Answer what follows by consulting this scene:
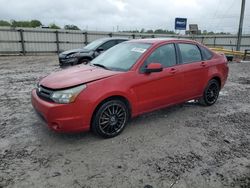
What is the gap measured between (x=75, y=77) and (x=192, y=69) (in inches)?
101

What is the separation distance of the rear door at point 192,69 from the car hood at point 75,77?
66.9 inches

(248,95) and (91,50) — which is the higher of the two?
(91,50)

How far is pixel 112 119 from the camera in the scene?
3.98 metres

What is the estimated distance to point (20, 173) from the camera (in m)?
3.03

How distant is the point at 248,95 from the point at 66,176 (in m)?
6.03

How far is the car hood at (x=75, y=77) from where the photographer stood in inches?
145

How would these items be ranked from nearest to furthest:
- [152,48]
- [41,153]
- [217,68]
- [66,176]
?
[66,176] < [41,153] < [152,48] < [217,68]

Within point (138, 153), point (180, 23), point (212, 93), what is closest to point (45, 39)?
point (180, 23)

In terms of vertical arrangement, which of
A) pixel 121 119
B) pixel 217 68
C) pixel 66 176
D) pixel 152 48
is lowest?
pixel 66 176

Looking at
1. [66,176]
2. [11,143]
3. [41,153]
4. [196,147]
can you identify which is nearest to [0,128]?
[11,143]

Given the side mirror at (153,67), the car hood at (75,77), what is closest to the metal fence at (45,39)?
the car hood at (75,77)

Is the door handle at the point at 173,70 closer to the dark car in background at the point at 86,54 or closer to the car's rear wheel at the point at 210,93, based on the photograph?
the car's rear wheel at the point at 210,93

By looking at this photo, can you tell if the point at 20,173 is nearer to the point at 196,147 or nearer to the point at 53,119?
the point at 53,119

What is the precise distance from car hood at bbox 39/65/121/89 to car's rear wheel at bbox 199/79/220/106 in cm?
264
